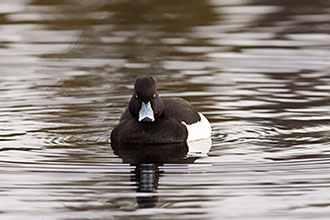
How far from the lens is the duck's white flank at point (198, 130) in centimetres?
1267

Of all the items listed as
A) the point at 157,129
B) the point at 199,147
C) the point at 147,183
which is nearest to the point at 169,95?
the point at 157,129

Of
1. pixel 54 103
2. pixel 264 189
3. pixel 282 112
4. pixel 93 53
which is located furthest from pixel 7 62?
pixel 264 189

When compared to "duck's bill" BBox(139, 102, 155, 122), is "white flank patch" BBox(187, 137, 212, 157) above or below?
below

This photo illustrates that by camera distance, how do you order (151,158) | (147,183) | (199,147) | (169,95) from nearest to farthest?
(147,183) → (151,158) → (199,147) → (169,95)

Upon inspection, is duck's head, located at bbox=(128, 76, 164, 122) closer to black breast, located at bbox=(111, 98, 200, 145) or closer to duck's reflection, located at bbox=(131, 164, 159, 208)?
black breast, located at bbox=(111, 98, 200, 145)

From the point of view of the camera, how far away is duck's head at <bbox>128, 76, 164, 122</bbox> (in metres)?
12.2

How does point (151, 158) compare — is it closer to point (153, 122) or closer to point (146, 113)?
point (146, 113)

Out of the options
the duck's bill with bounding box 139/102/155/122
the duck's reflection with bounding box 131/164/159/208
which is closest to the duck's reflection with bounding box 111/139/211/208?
the duck's reflection with bounding box 131/164/159/208

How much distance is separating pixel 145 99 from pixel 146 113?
189mm

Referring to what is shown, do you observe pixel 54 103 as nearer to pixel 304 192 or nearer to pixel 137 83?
pixel 137 83

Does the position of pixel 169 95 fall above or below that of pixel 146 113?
below

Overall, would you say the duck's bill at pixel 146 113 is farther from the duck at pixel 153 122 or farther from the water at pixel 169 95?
the water at pixel 169 95

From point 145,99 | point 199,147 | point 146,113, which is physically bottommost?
point 199,147

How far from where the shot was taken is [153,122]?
41.5 ft
